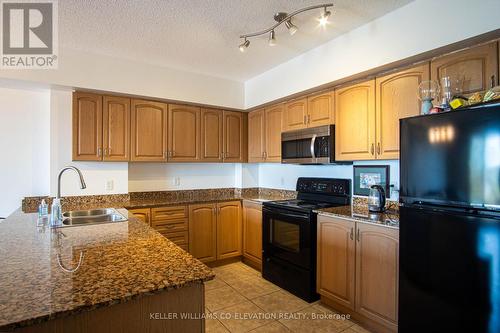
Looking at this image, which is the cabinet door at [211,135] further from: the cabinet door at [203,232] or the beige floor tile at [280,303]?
the beige floor tile at [280,303]

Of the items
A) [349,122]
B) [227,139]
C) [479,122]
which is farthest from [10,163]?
[479,122]

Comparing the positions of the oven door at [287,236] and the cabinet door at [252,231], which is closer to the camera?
the oven door at [287,236]

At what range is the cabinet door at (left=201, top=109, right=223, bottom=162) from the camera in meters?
3.64

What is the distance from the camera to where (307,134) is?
2951 mm

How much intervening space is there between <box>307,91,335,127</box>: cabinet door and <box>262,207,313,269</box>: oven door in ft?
3.19

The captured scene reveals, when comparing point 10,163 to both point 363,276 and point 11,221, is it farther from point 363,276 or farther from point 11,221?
point 363,276

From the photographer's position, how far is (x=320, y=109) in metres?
2.87

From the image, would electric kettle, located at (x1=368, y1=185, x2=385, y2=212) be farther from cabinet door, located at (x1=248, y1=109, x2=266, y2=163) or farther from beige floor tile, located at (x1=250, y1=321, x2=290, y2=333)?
cabinet door, located at (x1=248, y1=109, x2=266, y2=163)

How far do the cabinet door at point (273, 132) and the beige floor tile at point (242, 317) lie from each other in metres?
1.68

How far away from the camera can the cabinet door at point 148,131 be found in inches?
124

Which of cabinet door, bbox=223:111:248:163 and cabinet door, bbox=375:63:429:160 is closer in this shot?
Result: cabinet door, bbox=375:63:429:160

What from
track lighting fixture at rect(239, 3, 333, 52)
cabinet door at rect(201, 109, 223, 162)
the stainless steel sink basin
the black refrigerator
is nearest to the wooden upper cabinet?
the black refrigerator

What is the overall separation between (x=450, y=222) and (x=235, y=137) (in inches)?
112

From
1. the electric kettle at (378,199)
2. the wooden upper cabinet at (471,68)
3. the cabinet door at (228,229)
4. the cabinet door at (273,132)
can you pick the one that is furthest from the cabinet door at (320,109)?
the cabinet door at (228,229)
